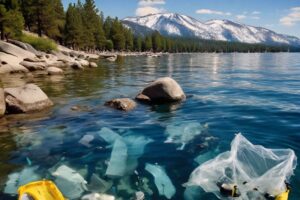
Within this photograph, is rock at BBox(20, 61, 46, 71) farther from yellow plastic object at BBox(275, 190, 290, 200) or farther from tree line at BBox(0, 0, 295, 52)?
yellow plastic object at BBox(275, 190, 290, 200)

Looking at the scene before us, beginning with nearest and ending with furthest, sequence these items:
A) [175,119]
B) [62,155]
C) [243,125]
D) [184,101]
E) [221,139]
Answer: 1. [62,155]
2. [221,139]
3. [243,125]
4. [175,119]
5. [184,101]

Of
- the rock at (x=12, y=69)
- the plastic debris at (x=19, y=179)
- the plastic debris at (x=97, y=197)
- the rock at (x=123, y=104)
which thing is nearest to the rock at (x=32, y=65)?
the rock at (x=12, y=69)

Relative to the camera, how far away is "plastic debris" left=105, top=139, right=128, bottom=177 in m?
8.27

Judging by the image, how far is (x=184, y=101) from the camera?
17984 millimetres

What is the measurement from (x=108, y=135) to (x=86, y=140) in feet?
2.87

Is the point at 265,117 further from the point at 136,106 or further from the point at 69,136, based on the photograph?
the point at 69,136

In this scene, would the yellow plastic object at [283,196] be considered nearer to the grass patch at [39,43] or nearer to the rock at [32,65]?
the rock at [32,65]

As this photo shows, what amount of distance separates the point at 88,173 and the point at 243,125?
6957 mm

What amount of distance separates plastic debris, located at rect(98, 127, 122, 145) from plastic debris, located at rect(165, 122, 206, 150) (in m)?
1.78

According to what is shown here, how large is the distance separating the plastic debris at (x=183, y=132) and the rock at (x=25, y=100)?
673cm

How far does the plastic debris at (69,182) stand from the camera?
286 inches

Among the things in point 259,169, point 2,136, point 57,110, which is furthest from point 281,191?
point 57,110

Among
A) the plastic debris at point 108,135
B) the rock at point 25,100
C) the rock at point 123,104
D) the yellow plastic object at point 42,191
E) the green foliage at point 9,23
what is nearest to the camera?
the yellow plastic object at point 42,191

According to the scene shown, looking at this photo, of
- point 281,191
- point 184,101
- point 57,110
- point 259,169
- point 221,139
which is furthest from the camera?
point 184,101
